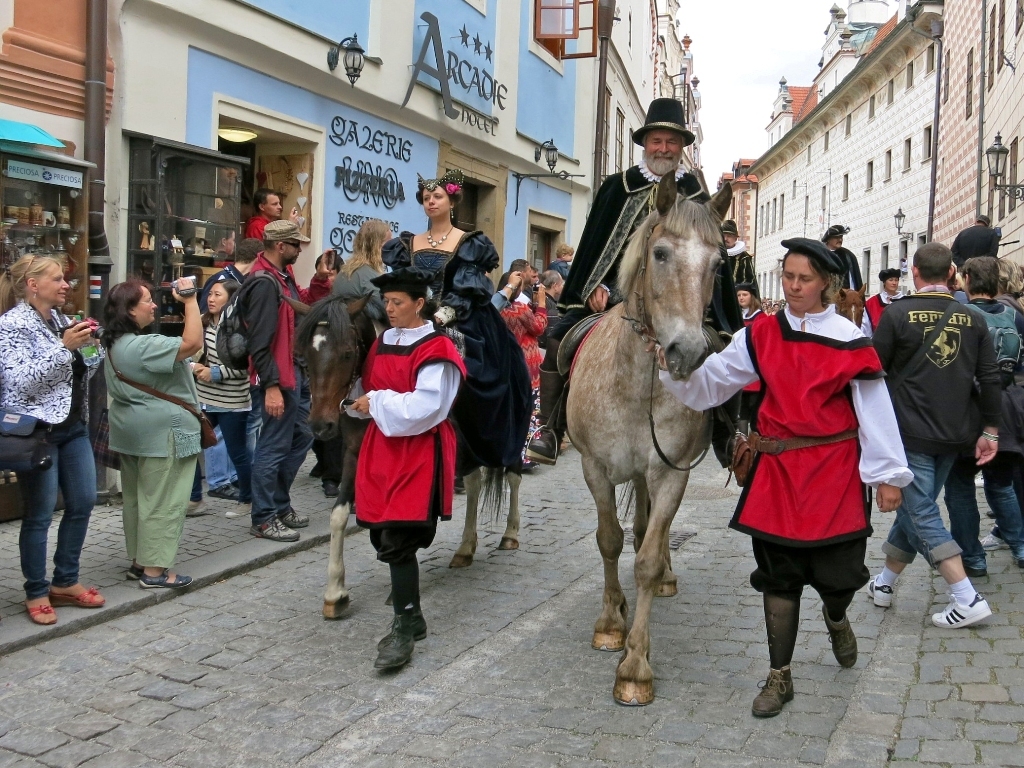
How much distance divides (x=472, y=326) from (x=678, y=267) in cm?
225

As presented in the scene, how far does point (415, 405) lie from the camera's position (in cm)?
470

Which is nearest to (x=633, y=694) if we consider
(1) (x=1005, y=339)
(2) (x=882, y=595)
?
(2) (x=882, y=595)

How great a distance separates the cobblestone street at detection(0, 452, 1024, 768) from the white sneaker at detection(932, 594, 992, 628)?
7cm

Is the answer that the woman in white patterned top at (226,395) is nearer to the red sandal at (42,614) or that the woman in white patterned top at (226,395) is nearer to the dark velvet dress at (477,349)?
the dark velvet dress at (477,349)

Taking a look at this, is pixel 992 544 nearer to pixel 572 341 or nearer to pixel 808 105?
pixel 572 341

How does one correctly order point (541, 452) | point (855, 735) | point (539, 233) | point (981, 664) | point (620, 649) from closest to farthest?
point (855, 735)
point (981, 664)
point (620, 649)
point (541, 452)
point (539, 233)

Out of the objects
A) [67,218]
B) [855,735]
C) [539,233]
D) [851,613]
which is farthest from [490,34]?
[855,735]

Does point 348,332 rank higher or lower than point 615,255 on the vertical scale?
lower

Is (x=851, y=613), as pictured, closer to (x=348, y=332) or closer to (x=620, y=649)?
(x=620, y=649)

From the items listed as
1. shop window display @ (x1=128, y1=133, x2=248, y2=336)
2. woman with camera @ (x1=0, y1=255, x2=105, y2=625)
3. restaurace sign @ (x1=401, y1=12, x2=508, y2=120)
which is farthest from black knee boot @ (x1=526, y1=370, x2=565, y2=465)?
restaurace sign @ (x1=401, y1=12, x2=508, y2=120)

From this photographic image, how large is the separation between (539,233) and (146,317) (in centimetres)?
1501

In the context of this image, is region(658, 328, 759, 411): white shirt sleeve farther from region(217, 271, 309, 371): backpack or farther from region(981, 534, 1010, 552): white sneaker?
region(981, 534, 1010, 552): white sneaker

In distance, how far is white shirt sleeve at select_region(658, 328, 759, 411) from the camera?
14.1ft

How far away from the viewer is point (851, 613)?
5.81m
